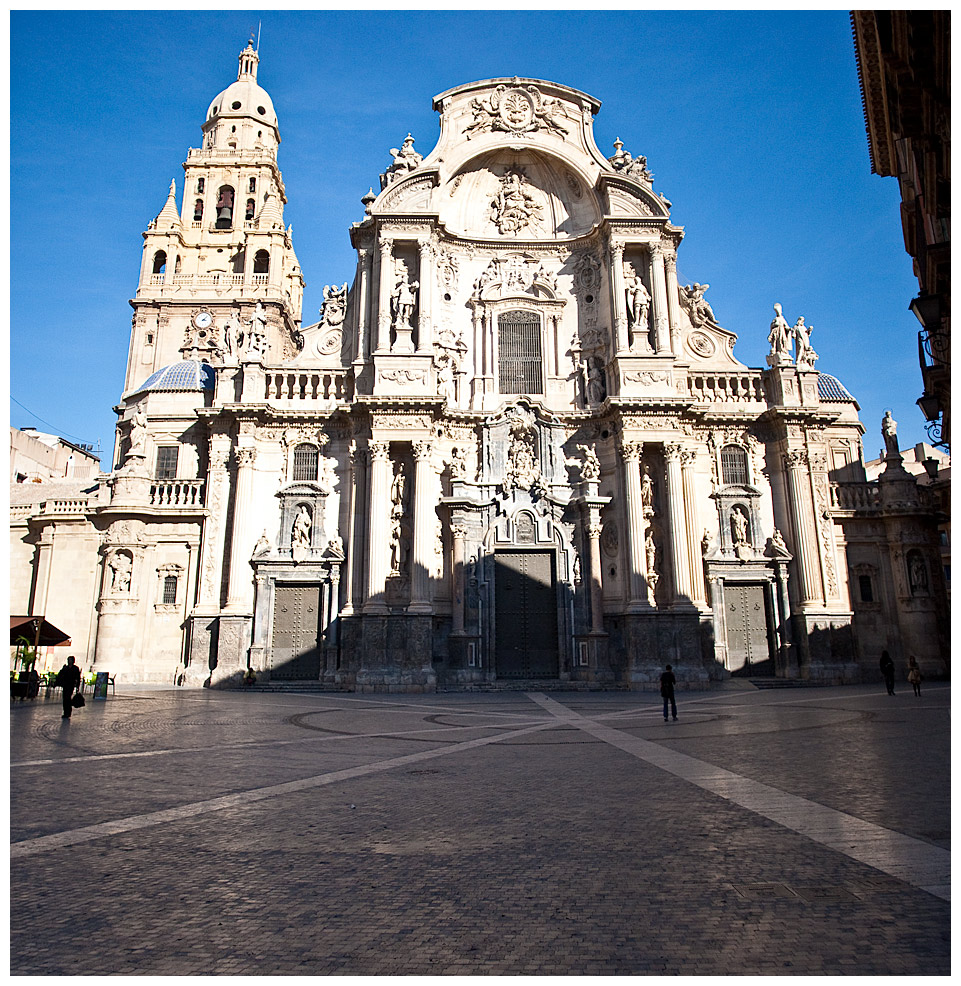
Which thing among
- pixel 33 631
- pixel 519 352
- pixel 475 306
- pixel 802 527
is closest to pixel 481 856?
pixel 33 631

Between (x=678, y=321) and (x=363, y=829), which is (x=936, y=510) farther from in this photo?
(x=363, y=829)

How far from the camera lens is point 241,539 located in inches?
1156

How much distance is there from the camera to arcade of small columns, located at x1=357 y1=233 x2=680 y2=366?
31.1 m

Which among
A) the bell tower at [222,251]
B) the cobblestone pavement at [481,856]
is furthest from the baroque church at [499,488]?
the bell tower at [222,251]

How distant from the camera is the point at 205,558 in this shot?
29.5 meters

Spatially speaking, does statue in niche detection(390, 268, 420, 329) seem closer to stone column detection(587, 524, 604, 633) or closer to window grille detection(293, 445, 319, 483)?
window grille detection(293, 445, 319, 483)

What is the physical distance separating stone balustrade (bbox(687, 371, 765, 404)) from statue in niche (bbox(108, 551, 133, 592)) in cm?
2456

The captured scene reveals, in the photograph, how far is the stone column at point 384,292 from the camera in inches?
1211

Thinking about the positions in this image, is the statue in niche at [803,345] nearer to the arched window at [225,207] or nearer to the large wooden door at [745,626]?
the large wooden door at [745,626]

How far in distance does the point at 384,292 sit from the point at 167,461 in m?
12.5

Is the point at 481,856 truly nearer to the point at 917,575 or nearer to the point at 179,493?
the point at 179,493

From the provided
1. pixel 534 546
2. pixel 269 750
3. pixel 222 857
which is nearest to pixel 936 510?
pixel 534 546

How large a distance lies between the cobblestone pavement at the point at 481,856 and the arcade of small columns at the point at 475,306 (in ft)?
67.8

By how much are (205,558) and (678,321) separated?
22.6 meters
